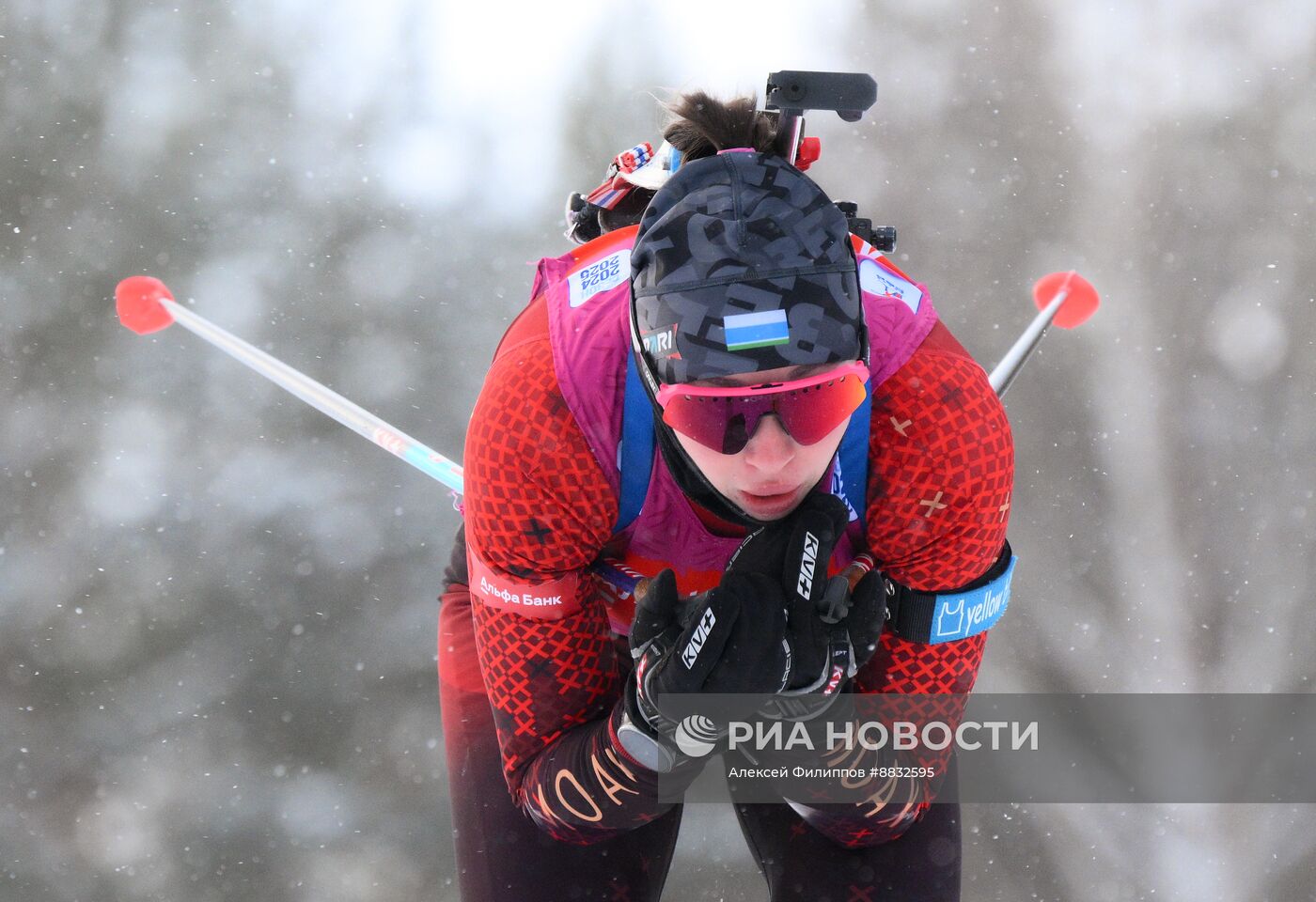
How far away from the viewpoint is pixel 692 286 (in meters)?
1.56

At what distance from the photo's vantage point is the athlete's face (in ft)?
5.13

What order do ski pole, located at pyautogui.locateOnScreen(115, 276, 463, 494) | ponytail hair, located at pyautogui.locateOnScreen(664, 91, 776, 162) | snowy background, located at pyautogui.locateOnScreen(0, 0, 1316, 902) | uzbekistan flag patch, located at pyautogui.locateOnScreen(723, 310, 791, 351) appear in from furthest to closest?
snowy background, located at pyautogui.locateOnScreen(0, 0, 1316, 902) < ski pole, located at pyautogui.locateOnScreen(115, 276, 463, 494) < ponytail hair, located at pyautogui.locateOnScreen(664, 91, 776, 162) < uzbekistan flag patch, located at pyautogui.locateOnScreen(723, 310, 791, 351)

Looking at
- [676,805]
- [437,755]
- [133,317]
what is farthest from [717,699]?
[437,755]

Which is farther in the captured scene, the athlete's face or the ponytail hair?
the ponytail hair

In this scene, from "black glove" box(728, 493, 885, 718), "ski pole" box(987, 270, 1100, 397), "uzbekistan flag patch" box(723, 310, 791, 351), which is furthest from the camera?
"ski pole" box(987, 270, 1100, 397)

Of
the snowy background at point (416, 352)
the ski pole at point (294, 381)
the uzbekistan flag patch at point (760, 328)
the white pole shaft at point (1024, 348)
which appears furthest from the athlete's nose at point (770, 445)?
the snowy background at point (416, 352)

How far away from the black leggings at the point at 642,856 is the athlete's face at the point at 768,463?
0.91m

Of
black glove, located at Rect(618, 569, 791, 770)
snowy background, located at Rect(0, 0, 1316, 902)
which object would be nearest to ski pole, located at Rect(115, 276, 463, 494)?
black glove, located at Rect(618, 569, 791, 770)

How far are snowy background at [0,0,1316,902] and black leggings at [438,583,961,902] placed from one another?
3.28m

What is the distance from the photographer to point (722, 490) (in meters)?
1.69

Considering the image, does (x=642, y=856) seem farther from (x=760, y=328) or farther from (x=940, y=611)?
(x=760, y=328)

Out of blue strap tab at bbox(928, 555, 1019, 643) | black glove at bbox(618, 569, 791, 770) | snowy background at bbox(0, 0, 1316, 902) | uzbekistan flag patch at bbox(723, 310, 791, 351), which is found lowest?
snowy background at bbox(0, 0, 1316, 902)

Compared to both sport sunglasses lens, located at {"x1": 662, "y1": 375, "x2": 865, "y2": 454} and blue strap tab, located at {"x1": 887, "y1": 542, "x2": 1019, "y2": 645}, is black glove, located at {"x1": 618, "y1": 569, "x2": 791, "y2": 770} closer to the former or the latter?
sport sunglasses lens, located at {"x1": 662, "y1": 375, "x2": 865, "y2": 454}

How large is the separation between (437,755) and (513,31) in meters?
3.49
